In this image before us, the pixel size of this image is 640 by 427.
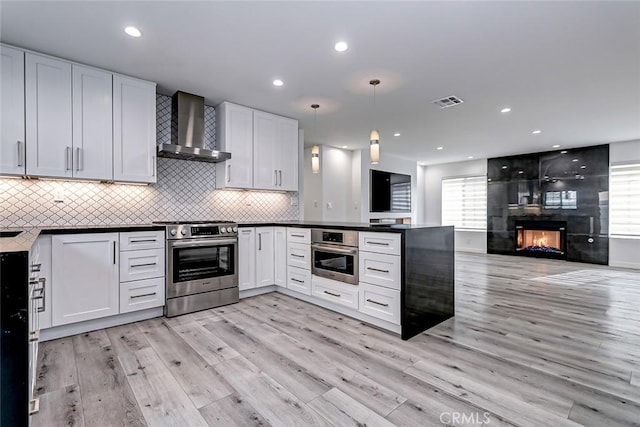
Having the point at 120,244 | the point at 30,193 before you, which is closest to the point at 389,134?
the point at 120,244

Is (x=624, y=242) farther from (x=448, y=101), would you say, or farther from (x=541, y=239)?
(x=448, y=101)

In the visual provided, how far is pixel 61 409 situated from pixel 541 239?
8.85 meters

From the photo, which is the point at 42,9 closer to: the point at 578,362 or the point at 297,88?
the point at 297,88

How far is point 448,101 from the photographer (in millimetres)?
3955

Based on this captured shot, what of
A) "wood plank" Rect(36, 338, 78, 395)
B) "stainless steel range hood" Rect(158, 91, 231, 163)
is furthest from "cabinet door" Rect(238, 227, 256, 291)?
"wood plank" Rect(36, 338, 78, 395)

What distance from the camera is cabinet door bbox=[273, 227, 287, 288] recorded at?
12.8 ft

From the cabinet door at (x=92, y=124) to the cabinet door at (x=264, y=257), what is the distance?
→ 174 cm

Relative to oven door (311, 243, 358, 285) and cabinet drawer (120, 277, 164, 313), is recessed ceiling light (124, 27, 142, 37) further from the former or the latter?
oven door (311, 243, 358, 285)

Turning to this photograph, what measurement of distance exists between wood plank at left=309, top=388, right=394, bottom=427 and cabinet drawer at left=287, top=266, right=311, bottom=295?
175 centimetres

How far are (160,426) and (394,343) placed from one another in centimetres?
171

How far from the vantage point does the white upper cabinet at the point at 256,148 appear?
3.96 m

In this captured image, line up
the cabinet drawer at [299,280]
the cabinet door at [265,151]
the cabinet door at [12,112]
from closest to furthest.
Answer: the cabinet door at [12,112], the cabinet drawer at [299,280], the cabinet door at [265,151]

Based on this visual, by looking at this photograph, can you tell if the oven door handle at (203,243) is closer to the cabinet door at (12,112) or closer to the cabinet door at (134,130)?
the cabinet door at (134,130)
